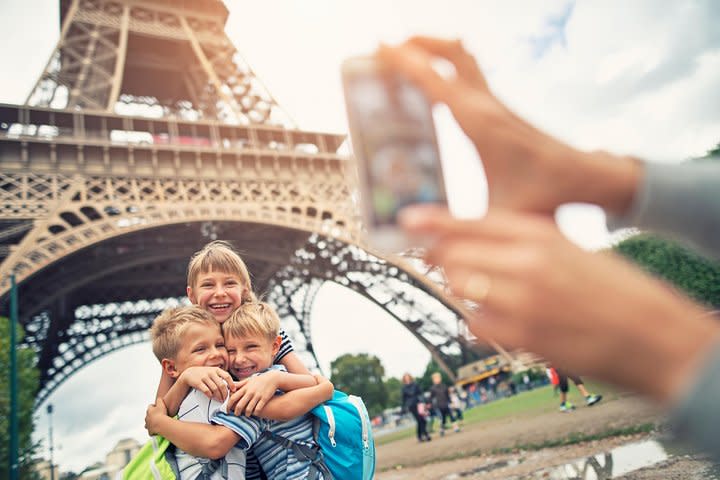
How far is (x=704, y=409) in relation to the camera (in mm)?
543

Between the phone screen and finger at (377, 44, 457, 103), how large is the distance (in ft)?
0.09

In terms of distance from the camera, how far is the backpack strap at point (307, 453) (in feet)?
5.56

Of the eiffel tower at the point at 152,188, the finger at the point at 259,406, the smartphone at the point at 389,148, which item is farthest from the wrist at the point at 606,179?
the eiffel tower at the point at 152,188

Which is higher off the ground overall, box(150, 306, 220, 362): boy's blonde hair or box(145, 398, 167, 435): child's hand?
box(150, 306, 220, 362): boy's blonde hair

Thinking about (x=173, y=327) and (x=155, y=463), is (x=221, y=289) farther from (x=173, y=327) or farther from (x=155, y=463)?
(x=155, y=463)

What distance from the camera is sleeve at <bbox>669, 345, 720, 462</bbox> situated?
538 millimetres

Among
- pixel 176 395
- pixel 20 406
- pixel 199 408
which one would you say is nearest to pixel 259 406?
pixel 199 408

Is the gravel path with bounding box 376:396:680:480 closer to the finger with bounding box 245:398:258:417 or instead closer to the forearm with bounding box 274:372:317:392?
the forearm with bounding box 274:372:317:392

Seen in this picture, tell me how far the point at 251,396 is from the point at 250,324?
0.34m

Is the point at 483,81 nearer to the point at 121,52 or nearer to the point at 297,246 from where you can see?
the point at 297,246

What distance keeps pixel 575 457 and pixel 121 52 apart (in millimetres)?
16546

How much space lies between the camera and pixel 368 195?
31.5 inches

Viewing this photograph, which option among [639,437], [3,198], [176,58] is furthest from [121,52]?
[639,437]

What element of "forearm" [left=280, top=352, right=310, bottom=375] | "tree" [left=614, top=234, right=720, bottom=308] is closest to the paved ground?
"forearm" [left=280, top=352, right=310, bottom=375]
